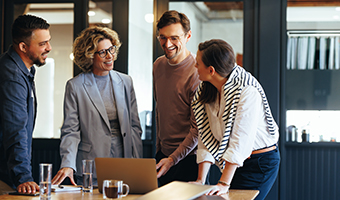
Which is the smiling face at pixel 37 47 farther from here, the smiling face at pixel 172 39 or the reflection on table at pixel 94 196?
the reflection on table at pixel 94 196

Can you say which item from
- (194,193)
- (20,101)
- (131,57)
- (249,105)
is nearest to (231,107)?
(249,105)

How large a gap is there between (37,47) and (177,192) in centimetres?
144

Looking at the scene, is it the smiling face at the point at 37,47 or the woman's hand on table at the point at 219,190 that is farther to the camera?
the smiling face at the point at 37,47

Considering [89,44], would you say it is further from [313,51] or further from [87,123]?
[313,51]

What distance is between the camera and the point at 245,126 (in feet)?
6.55

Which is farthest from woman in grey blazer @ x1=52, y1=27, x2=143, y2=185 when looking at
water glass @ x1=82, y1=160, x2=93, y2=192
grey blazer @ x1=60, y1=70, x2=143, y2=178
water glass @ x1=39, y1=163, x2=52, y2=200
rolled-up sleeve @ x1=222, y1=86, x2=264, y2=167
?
rolled-up sleeve @ x1=222, y1=86, x2=264, y2=167

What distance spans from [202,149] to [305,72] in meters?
2.14

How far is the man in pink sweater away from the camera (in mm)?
2574

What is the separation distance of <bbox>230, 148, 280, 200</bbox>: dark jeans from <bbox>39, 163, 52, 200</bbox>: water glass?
0.96 metres

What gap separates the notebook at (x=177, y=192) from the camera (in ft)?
4.90

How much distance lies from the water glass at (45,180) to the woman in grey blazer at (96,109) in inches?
30.8

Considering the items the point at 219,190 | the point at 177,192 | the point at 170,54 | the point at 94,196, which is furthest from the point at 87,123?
the point at 177,192

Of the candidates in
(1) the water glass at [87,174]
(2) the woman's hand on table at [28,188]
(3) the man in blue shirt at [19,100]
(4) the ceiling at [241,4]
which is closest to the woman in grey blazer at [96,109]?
(3) the man in blue shirt at [19,100]

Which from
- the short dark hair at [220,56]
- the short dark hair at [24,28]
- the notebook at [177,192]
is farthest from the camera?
the short dark hair at [24,28]
